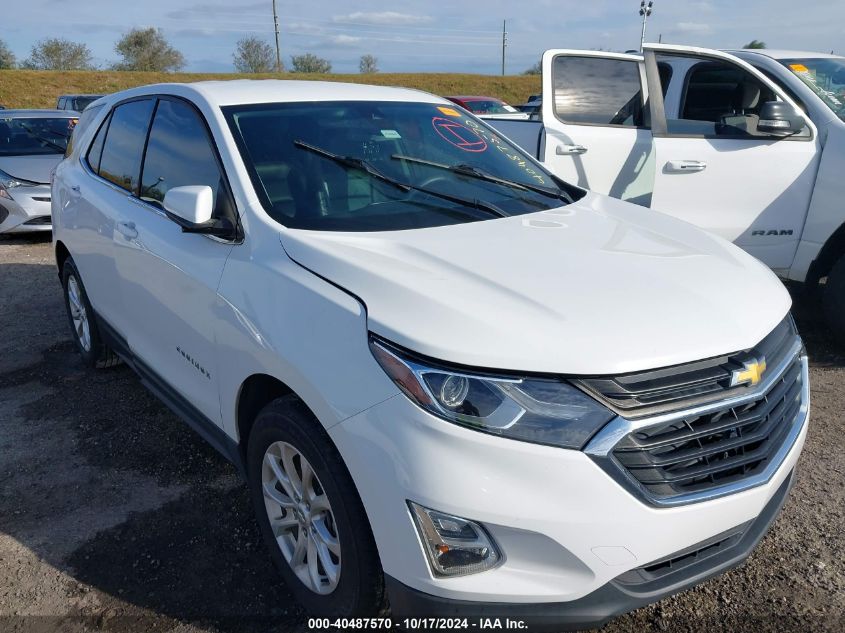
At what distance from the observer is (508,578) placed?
1.83m

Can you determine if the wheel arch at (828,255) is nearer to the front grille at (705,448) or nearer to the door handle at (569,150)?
the door handle at (569,150)

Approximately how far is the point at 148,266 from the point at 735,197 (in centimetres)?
379

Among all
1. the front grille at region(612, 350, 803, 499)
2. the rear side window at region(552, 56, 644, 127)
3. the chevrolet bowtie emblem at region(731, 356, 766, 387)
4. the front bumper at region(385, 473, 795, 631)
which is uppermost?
the rear side window at region(552, 56, 644, 127)

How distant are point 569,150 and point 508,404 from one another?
337 centimetres

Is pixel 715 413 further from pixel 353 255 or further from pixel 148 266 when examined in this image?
pixel 148 266

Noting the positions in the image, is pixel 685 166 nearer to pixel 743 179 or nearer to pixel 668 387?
pixel 743 179

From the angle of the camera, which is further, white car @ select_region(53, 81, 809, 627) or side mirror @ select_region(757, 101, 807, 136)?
side mirror @ select_region(757, 101, 807, 136)

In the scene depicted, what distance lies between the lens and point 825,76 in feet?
17.1

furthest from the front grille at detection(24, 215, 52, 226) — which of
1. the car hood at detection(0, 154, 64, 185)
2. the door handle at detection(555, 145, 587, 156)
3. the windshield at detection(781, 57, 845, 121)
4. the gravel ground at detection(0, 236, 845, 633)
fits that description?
the windshield at detection(781, 57, 845, 121)

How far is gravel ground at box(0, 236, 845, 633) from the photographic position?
2.48 metres

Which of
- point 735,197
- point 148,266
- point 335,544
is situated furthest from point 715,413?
point 735,197

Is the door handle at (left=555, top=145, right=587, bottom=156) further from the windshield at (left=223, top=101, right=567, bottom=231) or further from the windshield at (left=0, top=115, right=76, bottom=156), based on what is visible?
the windshield at (left=0, top=115, right=76, bottom=156)

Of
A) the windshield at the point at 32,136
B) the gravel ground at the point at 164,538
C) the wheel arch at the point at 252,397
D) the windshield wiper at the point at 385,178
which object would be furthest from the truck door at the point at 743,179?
the windshield at the point at 32,136

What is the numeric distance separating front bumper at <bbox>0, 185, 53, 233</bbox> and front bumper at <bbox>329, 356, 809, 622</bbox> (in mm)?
8379
